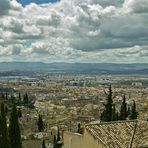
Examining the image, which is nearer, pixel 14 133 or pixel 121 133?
pixel 121 133

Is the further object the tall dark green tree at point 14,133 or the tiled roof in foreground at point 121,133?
the tall dark green tree at point 14,133

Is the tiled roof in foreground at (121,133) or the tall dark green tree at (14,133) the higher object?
the tiled roof in foreground at (121,133)

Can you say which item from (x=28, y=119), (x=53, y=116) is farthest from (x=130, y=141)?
(x=53, y=116)

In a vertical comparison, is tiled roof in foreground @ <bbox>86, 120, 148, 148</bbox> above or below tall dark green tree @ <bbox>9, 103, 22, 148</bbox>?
above

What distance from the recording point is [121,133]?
26.6m

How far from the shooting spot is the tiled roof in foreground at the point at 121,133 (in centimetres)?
2542

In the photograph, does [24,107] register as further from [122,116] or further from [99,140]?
[99,140]

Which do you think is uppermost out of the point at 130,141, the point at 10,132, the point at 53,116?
the point at 130,141

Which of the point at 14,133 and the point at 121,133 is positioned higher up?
the point at 121,133

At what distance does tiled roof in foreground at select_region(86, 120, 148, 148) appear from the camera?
2542cm

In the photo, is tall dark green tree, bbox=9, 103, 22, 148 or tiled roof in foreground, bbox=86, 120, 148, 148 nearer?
tiled roof in foreground, bbox=86, 120, 148, 148

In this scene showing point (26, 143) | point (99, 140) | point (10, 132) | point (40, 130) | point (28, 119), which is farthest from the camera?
point (28, 119)

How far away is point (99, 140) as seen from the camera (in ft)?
83.0

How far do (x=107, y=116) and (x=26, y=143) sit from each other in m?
47.6
